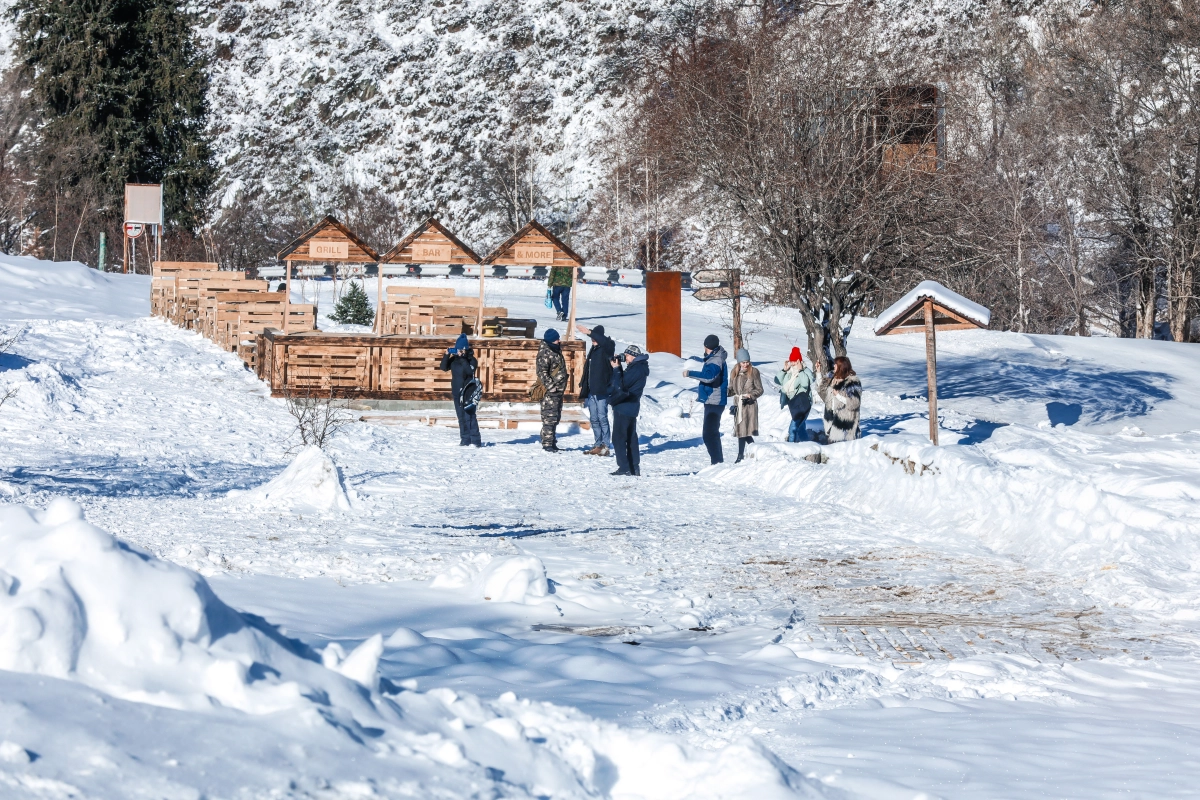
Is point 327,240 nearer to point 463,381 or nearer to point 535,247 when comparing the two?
point 535,247

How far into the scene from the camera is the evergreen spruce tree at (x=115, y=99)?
181ft

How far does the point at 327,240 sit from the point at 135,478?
32.2ft

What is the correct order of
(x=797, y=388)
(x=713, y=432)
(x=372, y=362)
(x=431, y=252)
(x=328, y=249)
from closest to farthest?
(x=713, y=432) < (x=797, y=388) < (x=372, y=362) < (x=328, y=249) < (x=431, y=252)

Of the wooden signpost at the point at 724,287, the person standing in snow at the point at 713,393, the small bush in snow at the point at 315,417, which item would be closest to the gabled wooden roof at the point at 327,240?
the small bush in snow at the point at 315,417

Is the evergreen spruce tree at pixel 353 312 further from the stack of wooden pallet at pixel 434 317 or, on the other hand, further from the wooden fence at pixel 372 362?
the wooden fence at pixel 372 362

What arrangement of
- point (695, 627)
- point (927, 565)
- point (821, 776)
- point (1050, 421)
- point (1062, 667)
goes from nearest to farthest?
point (821, 776), point (1062, 667), point (695, 627), point (927, 565), point (1050, 421)

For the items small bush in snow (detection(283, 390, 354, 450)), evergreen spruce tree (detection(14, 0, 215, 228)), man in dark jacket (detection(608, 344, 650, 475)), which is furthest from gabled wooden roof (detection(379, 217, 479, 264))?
evergreen spruce tree (detection(14, 0, 215, 228))

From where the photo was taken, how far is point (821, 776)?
13.2 feet

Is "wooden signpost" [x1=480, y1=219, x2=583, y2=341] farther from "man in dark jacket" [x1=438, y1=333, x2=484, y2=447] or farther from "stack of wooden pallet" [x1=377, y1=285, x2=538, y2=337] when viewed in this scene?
"man in dark jacket" [x1=438, y1=333, x2=484, y2=447]

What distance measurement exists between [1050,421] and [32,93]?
48.5m

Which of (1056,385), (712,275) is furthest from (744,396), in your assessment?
(1056,385)

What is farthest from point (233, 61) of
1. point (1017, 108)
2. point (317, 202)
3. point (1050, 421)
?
point (1050, 421)

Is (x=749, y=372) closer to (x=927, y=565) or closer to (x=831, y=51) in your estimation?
(x=927, y=565)

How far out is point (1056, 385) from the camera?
91.7 ft
